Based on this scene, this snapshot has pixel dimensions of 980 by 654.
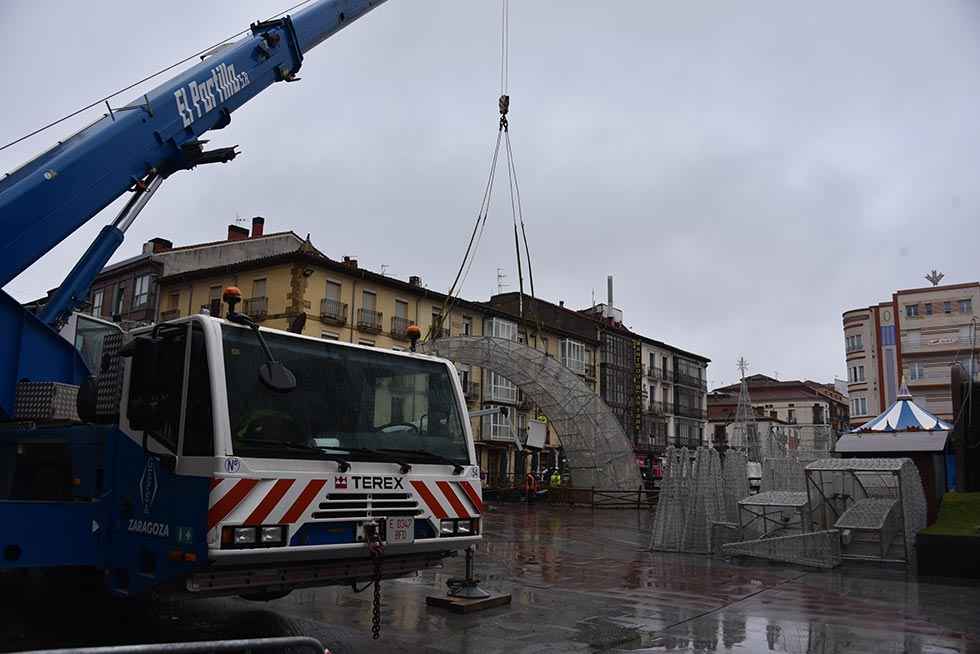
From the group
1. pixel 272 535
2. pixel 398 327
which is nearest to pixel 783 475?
pixel 272 535

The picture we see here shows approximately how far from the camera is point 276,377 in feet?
18.2

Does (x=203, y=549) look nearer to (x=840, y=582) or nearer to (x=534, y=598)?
(x=534, y=598)

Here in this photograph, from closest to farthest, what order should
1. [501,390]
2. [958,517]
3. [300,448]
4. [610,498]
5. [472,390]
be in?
[300,448] < [958,517] < [610,498] < [472,390] < [501,390]

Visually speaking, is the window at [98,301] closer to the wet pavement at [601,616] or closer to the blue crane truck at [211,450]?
the wet pavement at [601,616]

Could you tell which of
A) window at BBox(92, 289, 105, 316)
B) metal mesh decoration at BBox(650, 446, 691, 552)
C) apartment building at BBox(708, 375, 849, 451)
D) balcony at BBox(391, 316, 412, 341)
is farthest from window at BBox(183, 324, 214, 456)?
apartment building at BBox(708, 375, 849, 451)

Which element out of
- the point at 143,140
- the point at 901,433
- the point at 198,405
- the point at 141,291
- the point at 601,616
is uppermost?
the point at 141,291

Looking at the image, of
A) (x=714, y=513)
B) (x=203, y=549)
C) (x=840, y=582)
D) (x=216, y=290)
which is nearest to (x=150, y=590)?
(x=203, y=549)

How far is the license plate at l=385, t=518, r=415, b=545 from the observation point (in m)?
6.06

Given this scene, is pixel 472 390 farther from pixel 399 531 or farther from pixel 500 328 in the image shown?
pixel 399 531

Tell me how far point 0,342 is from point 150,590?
276 centimetres

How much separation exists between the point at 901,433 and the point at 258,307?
30.0 meters

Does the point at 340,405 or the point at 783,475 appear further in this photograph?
the point at 783,475

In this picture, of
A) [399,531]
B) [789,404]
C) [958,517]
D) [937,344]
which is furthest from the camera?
[789,404]

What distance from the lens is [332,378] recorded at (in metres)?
6.24
